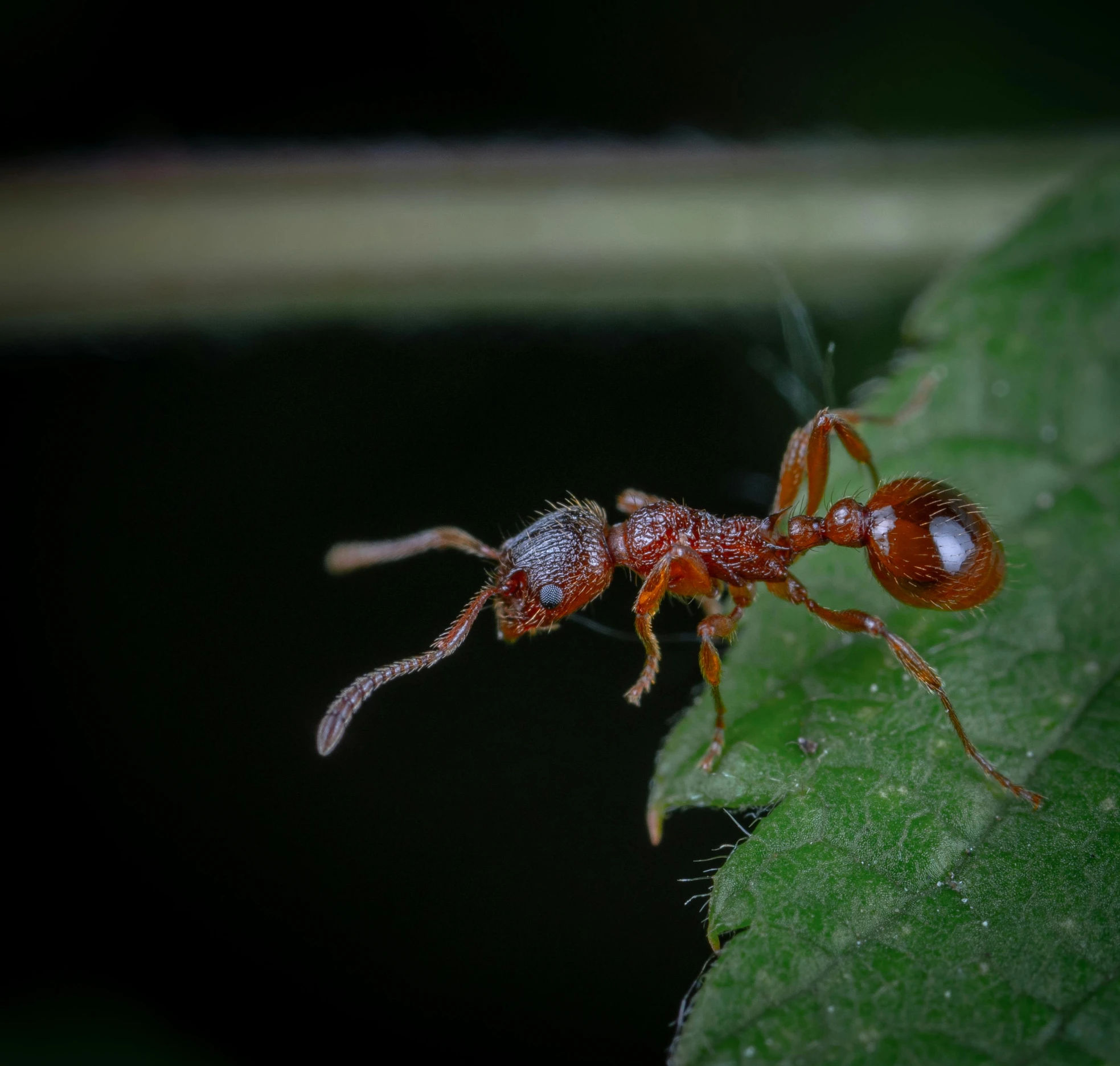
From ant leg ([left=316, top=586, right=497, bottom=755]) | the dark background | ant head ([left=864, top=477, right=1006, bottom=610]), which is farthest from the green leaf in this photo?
ant leg ([left=316, top=586, right=497, bottom=755])

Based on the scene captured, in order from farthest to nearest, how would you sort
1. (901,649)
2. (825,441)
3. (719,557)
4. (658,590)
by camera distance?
1. (719,557)
2. (825,441)
3. (658,590)
4. (901,649)

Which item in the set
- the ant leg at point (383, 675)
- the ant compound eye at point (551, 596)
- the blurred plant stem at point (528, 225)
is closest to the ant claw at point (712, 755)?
the ant compound eye at point (551, 596)

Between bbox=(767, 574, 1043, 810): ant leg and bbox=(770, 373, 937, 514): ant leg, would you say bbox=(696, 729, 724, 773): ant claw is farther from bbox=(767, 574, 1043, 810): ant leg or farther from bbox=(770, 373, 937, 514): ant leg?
bbox=(770, 373, 937, 514): ant leg

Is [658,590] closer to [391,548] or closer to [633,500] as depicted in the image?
[633,500]

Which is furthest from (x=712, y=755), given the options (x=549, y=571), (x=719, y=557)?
(x=719, y=557)

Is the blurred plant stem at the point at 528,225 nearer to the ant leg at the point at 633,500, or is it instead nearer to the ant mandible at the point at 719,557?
the ant leg at the point at 633,500
